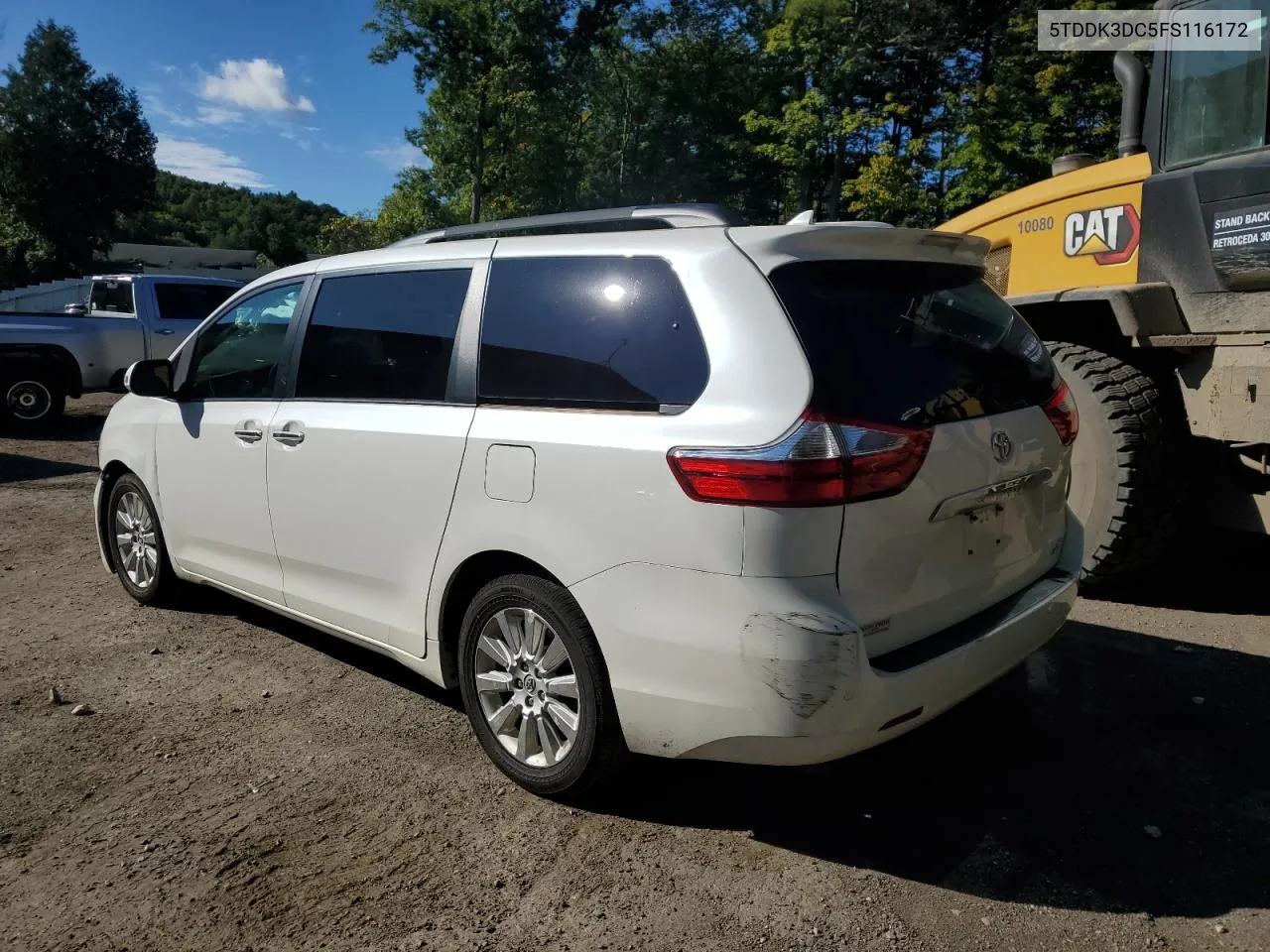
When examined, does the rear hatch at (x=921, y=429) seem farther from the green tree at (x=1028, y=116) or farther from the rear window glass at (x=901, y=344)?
the green tree at (x=1028, y=116)

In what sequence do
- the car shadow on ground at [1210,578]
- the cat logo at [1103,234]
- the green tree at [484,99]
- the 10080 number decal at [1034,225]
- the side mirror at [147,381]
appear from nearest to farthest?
the side mirror at [147,381], the cat logo at [1103,234], the car shadow on ground at [1210,578], the 10080 number decal at [1034,225], the green tree at [484,99]

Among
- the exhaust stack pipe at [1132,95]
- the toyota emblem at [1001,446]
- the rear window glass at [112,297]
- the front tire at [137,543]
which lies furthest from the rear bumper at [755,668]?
the rear window glass at [112,297]

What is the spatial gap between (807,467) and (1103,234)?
11.6ft

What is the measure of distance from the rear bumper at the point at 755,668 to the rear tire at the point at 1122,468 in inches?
90.7

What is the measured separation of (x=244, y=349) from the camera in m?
4.26

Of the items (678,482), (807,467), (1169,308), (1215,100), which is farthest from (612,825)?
(1215,100)

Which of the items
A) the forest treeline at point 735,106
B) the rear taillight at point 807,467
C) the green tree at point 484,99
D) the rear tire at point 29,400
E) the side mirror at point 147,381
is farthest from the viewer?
the green tree at point 484,99

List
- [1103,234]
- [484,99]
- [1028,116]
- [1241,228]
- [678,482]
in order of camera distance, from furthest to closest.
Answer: [484,99]
[1028,116]
[1103,234]
[1241,228]
[678,482]

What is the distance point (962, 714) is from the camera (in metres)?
3.62

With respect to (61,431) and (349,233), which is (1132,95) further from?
(349,233)

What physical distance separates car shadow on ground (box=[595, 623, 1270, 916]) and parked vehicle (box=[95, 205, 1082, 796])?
44 centimetres

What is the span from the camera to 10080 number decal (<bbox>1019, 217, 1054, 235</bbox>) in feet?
17.5

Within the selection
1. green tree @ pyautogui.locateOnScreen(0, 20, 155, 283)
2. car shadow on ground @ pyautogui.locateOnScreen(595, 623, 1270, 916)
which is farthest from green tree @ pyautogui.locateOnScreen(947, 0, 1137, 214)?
green tree @ pyautogui.locateOnScreen(0, 20, 155, 283)

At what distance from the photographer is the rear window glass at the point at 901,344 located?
252cm
